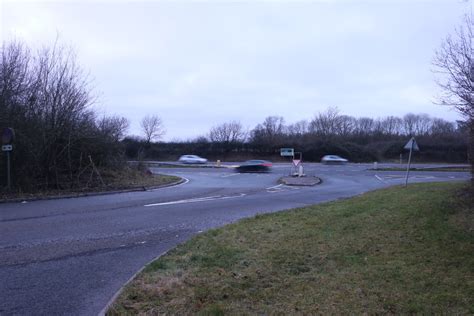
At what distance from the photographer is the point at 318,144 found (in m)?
66.4

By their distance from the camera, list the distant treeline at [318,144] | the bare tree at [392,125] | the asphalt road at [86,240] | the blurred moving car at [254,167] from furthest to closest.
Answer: the bare tree at [392,125] < the distant treeline at [318,144] < the blurred moving car at [254,167] < the asphalt road at [86,240]

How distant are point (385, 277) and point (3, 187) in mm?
16319

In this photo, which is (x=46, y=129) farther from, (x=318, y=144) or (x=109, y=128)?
(x=318, y=144)

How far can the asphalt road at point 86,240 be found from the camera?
4945mm

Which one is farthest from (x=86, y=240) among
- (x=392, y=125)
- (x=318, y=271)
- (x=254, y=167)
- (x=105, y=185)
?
(x=392, y=125)

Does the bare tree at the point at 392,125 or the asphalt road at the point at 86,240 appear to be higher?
the bare tree at the point at 392,125

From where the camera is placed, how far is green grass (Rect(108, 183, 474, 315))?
13.7ft

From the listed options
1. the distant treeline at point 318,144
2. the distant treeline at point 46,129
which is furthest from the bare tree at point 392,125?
the distant treeline at point 46,129

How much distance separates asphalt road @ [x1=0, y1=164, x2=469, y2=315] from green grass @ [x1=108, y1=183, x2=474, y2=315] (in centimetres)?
74

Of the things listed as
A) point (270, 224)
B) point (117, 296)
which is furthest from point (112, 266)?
point (270, 224)

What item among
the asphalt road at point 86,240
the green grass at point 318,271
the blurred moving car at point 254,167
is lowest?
the asphalt road at point 86,240

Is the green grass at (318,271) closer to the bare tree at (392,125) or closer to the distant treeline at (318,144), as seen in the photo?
the distant treeline at (318,144)

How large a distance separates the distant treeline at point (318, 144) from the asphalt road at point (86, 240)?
4563 centimetres

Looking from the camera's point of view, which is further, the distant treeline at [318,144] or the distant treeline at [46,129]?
the distant treeline at [318,144]
